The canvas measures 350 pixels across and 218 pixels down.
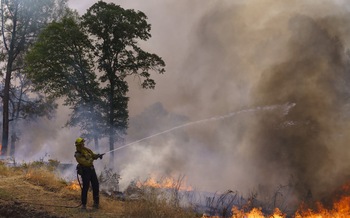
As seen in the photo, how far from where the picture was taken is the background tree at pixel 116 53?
73.9 ft

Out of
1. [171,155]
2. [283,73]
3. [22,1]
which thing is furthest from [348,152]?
[22,1]

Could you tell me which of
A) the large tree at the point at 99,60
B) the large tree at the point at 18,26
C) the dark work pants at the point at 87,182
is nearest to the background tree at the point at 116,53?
the large tree at the point at 99,60

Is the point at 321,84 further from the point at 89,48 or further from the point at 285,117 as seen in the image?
the point at 89,48

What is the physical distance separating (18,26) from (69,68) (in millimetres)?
11140

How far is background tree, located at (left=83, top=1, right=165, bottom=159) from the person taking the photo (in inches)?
886

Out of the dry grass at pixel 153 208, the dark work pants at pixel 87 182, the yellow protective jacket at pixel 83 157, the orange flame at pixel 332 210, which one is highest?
the yellow protective jacket at pixel 83 157

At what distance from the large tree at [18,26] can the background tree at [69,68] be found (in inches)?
312

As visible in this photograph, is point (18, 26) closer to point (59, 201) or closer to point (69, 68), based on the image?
point (69, 68)

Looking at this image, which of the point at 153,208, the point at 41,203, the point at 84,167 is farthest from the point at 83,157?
the point at 153,208

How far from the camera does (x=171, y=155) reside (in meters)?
30.9

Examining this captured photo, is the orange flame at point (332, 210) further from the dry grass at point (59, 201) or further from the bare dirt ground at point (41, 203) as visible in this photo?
the bare dirt ground at point (41, 203)

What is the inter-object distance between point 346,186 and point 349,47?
14.8 metres

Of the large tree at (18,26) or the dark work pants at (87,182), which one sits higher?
the large tree at (18,26)

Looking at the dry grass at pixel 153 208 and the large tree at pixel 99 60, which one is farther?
the large tree at pixel 99 60
